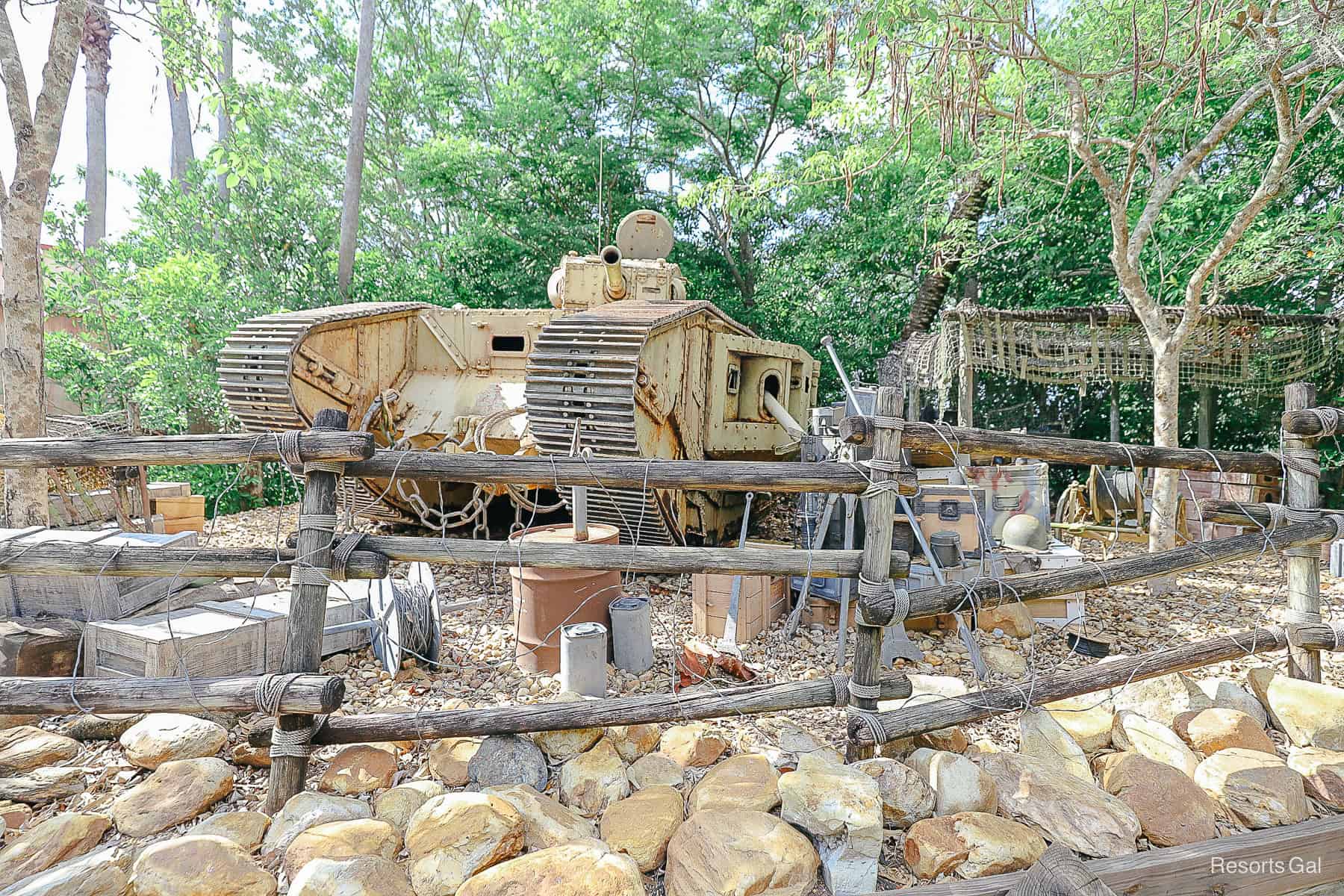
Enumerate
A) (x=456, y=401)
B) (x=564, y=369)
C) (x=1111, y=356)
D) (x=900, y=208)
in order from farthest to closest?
(x=900, y=208), (x=1111, y=356), (x=456, y=401), (x=564, y=369)

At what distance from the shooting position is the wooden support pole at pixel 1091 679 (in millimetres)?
2561

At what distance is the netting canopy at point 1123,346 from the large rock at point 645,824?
26.0 ft

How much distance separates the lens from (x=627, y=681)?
386cm

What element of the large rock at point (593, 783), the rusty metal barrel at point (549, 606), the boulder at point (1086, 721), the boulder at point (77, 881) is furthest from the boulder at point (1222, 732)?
the boulder at point (77, 881)

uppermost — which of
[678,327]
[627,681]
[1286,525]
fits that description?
[678,327]

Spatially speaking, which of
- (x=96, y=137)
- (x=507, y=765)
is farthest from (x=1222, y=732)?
(x=96, y=137)

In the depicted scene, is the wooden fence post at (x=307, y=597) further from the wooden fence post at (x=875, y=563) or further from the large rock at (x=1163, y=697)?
the large rock at (x=1163, y=697)

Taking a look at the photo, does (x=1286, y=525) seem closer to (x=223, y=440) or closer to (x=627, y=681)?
(x=627, y=681)

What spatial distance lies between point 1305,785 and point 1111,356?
7628mm

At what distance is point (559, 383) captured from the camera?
4.81m

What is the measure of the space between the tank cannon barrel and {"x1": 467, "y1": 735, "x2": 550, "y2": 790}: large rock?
15.5 ft

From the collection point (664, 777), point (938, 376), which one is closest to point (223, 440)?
point (664, 777)

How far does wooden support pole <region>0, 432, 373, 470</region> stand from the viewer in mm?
2383

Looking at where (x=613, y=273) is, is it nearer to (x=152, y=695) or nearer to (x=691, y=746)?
(x=691, y=746)
